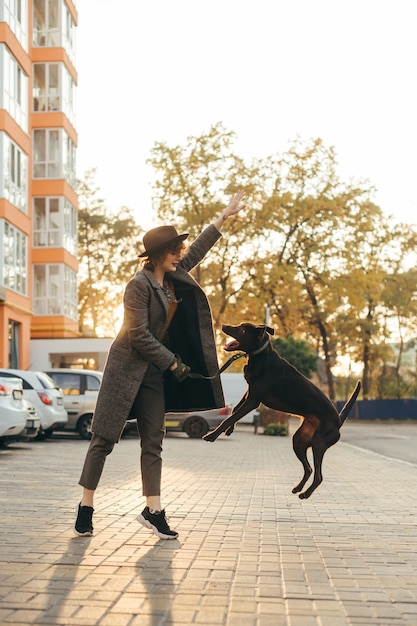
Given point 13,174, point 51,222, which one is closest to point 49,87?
point 51,222

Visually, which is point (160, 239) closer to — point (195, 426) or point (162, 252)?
point (162, 252)

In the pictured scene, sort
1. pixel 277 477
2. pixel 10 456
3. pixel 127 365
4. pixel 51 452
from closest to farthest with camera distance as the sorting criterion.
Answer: pixel 127 365
pixel 277 477
pixel 10 456
pixel 51 452

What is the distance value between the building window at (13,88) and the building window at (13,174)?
1.12 meters

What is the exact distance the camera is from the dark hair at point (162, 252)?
7.07m

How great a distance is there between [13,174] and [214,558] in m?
31.7

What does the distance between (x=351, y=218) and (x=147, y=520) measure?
41.0 metres

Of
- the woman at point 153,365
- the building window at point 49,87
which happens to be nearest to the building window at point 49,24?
the building window at point 49,87

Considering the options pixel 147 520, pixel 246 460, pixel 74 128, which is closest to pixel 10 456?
pixel 246 460

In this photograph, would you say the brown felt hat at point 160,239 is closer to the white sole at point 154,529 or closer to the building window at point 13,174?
the white sole at point 154,529

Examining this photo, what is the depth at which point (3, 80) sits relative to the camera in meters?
35.2

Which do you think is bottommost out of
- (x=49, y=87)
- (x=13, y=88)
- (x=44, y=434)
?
(x=44, y=434)

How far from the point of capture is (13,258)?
36.4 metres

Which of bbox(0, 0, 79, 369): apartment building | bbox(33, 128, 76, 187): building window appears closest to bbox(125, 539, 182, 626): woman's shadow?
bbox(0, 0, 79, 369): apartment building

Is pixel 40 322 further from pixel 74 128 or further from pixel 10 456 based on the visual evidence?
pixel 10 456
